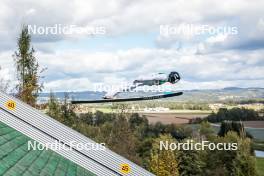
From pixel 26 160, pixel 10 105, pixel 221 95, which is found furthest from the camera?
pixel 221 95

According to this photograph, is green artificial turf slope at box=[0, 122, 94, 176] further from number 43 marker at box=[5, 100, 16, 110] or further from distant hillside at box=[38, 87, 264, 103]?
distant hillside at box=[38, 87, 264, 103]

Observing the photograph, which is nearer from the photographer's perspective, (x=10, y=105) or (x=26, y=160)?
(x=26, y=160)

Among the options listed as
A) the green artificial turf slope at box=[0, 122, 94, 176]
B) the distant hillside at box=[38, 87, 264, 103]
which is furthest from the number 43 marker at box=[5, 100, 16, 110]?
the distant hillside at box=[38, 87, 264, 103]

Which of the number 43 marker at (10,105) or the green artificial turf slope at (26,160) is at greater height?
the number 43 marker at (10,105)

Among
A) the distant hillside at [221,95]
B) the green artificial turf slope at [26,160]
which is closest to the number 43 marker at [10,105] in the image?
the green artificial turf slope at [26,160]

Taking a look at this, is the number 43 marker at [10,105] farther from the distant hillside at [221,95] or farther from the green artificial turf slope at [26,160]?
the distant hillside at [221,95]

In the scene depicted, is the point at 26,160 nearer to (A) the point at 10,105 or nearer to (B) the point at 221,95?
(A) the point at 10,105

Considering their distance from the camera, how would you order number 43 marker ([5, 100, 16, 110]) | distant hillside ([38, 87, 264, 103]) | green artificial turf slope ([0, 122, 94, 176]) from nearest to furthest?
green artificial turf slope ([0, 122, 94, 176]) < number 43 marker ([5, 100, 16, 110]) < distant hillside ([38, 87, 264, 103])

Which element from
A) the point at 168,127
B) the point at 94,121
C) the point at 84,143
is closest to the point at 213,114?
the point at 168,127

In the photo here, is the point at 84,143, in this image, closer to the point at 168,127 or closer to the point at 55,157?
A: the point at 55,157

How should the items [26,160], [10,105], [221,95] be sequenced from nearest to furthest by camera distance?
[26,160] → [10,105] → [221,95]

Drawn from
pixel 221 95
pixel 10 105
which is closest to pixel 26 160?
pixel 10 105
